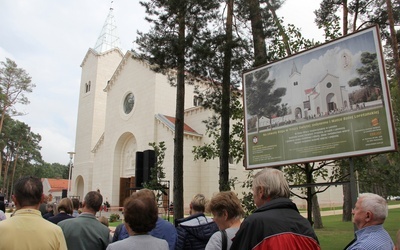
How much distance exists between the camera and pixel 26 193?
2.67m

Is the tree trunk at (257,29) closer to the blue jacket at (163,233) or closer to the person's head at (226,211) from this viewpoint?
the blue jacket at (163,233)

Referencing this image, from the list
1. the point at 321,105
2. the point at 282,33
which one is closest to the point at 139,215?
the point at 321,105

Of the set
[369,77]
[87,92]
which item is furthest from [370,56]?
[87,92]

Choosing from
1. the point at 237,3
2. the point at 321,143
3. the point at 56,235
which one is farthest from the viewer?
the point at 237,3

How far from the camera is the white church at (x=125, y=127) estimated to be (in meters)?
28.4

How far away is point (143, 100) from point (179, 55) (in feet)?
75.4

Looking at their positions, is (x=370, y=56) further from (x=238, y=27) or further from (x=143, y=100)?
(x=143, y=100)

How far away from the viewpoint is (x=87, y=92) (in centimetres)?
4312

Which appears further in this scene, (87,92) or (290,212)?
(87,92)

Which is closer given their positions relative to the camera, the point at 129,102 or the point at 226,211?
the point at 226,211

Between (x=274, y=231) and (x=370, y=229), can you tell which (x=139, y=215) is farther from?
(x=370, y=229)

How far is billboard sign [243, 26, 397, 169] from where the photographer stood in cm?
595

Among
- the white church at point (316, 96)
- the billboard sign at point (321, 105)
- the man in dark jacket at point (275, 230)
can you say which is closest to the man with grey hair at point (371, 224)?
the man in dark jacket at point (275, 230)

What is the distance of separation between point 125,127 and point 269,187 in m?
32.7
